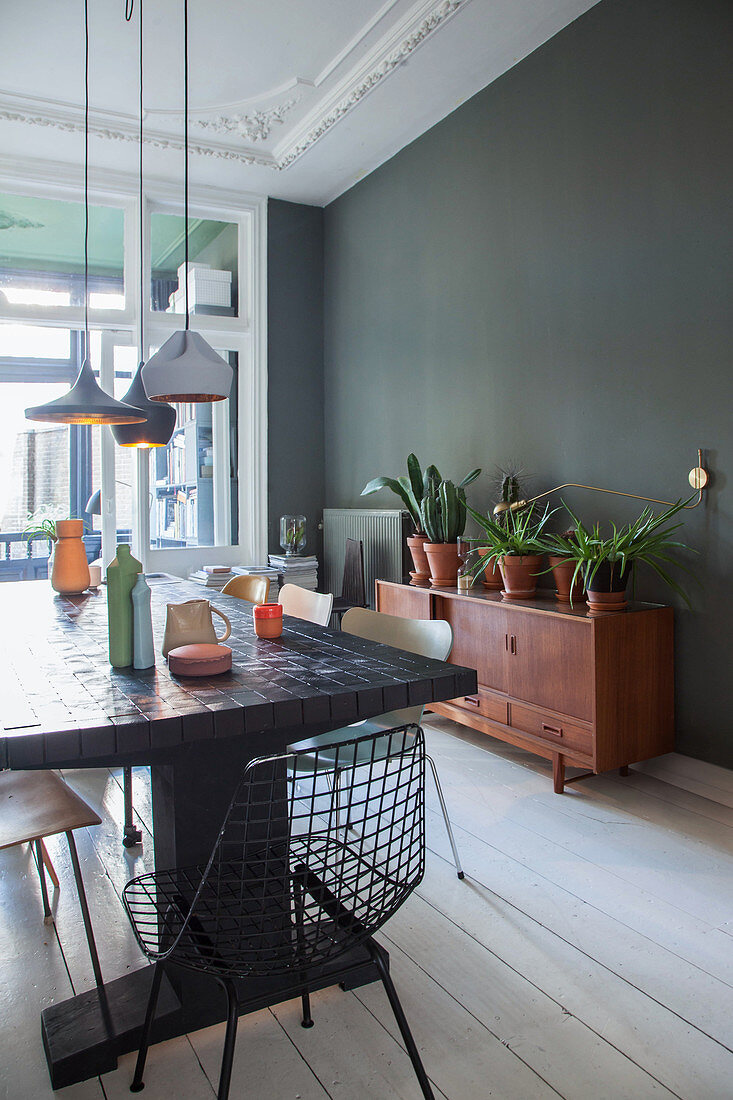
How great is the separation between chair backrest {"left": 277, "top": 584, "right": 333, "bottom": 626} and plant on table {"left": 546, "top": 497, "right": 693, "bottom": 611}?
38.1 inches

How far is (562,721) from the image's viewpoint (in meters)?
3.12

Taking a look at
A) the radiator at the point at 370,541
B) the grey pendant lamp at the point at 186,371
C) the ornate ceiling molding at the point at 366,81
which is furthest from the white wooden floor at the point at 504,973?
the ornate ceiling molding at the point at 366,81

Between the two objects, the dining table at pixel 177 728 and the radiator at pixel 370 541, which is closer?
the dining table at pixel 177 728

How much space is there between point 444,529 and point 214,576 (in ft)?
6.21

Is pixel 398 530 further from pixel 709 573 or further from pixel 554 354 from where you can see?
pixel 709 573

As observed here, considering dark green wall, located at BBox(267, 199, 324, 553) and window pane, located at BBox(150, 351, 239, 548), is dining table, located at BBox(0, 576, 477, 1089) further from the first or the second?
dark green wall, located at BBox(267, 199, 324, 553)

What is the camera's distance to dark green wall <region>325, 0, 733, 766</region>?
9.91 feet

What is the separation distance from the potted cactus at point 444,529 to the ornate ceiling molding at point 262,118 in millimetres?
2180

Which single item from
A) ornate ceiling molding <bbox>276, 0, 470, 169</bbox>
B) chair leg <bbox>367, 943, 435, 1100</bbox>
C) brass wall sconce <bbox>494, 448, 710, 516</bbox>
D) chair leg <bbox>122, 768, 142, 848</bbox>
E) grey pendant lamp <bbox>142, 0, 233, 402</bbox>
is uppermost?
ornate ceiling molding <bbox>276, 0, 470, 169</bbox>

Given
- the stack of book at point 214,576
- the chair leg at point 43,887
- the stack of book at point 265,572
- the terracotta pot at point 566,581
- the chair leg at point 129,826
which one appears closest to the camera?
the chair leg at point 43,887

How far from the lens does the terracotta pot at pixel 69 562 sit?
3.18 metres

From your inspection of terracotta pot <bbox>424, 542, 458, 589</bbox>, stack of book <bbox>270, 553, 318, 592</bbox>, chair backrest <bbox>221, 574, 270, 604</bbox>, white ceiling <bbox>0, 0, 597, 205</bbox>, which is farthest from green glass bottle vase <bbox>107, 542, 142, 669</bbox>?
stack of book <bbox>270, 553, 318, 592</bbox>

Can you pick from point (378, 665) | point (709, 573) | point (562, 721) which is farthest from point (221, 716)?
point (709, 573)

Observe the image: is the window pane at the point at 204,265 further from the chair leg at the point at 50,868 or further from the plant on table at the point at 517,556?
the chair leg at the point at 50,868
